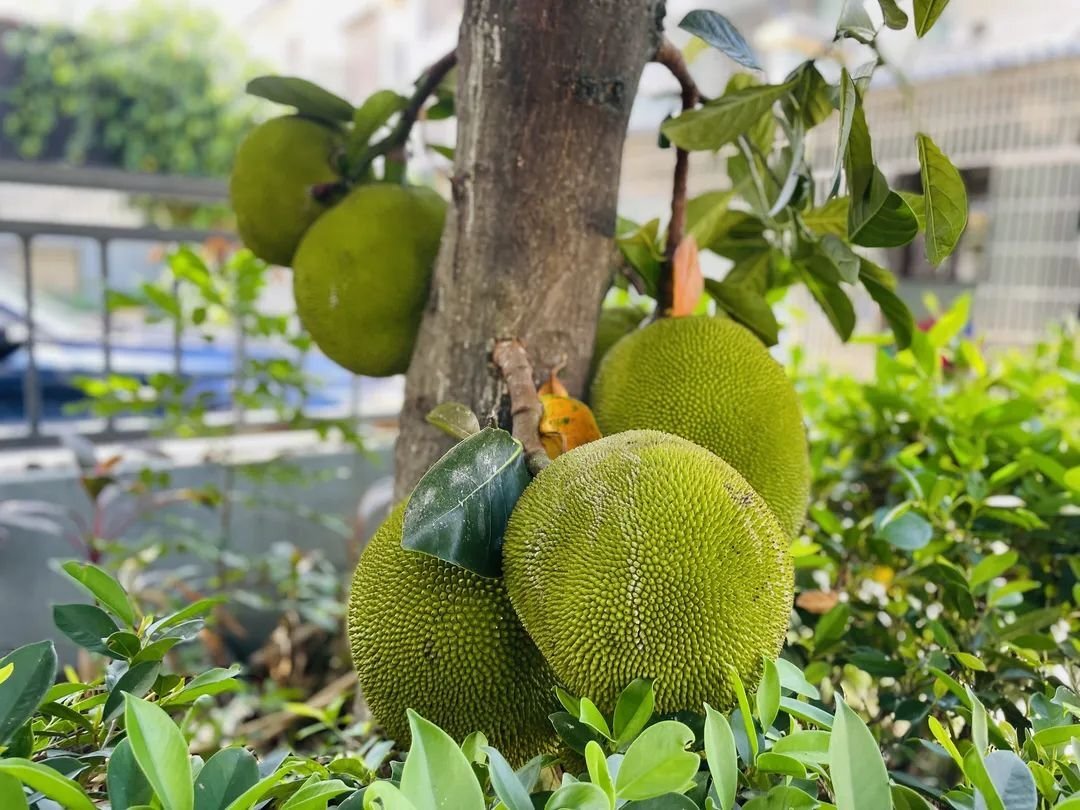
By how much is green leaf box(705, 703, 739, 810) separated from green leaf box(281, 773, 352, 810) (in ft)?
0.54

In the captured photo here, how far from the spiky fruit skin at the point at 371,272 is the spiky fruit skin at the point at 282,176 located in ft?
0.17

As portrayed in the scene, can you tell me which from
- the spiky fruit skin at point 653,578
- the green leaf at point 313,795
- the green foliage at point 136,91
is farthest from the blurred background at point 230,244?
the green leaf at point 313,795

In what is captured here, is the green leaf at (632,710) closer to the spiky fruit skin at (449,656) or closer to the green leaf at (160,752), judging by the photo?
the spiky fruit skin at (449,656)

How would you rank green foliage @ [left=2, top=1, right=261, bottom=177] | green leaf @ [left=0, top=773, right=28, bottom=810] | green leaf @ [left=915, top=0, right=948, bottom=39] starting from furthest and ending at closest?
green foliage @ [left=2, top=1, right=261, bottom=177]
green leaf @ [left=915, top=0, right=948, bottom=39]
green leaf @ [left=0, top=773, right=28, bottom=810]

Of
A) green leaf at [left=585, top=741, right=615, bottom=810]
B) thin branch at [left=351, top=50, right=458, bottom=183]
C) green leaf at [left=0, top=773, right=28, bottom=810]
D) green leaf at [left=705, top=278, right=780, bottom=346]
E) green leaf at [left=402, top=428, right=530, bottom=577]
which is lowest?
green leaf at [left=585, top=741, right=615, bottom=810]

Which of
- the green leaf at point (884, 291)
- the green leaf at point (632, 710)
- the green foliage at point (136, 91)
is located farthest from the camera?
the green foliage at point (136, 91)

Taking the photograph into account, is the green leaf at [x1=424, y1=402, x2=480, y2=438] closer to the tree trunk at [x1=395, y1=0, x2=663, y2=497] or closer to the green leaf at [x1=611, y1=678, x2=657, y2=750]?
the tree trunk at [x1=395, y1=0, x2=663, y2=497]

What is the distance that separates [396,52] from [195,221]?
378cm

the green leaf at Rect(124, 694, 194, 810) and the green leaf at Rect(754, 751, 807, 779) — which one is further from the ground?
the green leaf at Rect(124, 694, 194, 810)

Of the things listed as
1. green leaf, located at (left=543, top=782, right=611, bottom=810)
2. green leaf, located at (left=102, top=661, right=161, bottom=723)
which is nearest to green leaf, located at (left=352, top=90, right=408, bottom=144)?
green leaf, located at (left=102, top=661, right=161, bottom=723)

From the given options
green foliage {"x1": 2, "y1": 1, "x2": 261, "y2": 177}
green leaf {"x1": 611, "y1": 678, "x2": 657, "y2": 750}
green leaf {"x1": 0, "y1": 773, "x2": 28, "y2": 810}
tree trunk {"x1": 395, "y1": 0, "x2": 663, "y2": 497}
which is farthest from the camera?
green foliage {"x1": 2, "y1": 1, "x2": 261, "y2": 177}

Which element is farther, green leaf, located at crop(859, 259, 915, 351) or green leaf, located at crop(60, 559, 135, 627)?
green leaf, located at crop(859, 259, 915, 351)

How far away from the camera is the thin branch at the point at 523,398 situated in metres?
0.56

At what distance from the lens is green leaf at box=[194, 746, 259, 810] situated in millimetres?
354
